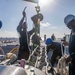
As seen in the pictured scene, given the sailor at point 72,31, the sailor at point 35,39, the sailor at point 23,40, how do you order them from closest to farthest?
the sailor at point 72,31, the sailor at point 23,40, the sailor at point 35,39

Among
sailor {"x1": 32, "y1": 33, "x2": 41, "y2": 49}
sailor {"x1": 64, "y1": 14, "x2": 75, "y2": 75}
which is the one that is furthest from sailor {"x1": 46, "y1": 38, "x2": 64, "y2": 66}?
sailor {"x1": 64, "y1": 14, "x2": 75, "y2": 75}

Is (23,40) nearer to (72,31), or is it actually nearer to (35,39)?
(35,39)

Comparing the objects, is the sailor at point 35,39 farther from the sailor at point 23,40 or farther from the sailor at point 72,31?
the sailor at point 72,31

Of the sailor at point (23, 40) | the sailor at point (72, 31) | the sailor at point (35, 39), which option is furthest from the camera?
the sailor at point (35, 39)

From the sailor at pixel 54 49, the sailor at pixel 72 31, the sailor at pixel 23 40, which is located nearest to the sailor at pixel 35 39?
the sailor at pixel 54 49

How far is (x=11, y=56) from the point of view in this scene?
491cm

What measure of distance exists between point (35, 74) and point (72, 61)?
1182 millimetres

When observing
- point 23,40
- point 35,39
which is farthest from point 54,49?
point 23,40

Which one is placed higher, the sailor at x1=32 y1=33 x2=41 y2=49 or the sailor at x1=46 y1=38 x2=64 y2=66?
the sailor at x1=32 y1=33 x2=41 y2=49

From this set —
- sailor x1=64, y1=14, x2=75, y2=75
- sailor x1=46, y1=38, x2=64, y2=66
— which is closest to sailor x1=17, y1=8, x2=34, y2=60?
sailor x1=46, y1=38, x2=64, y2=66

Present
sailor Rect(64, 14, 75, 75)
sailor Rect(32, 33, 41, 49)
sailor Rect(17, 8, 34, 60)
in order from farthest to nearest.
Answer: sailor Rect(32, 33, 41, 49)
sailor Rect(17, 8, 34, 60)
sailor Rect(64, 14, 75, 75)

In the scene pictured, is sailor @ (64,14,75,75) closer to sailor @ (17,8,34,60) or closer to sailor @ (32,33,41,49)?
sailor @ (17,8,34,60)

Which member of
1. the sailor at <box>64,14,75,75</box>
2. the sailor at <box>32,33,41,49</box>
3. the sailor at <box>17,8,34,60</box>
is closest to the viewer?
the sailor at <box>64,14,75,75</box>

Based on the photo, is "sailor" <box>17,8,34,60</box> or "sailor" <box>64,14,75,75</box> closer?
"sailor" <box>64,14,75,75</box>
